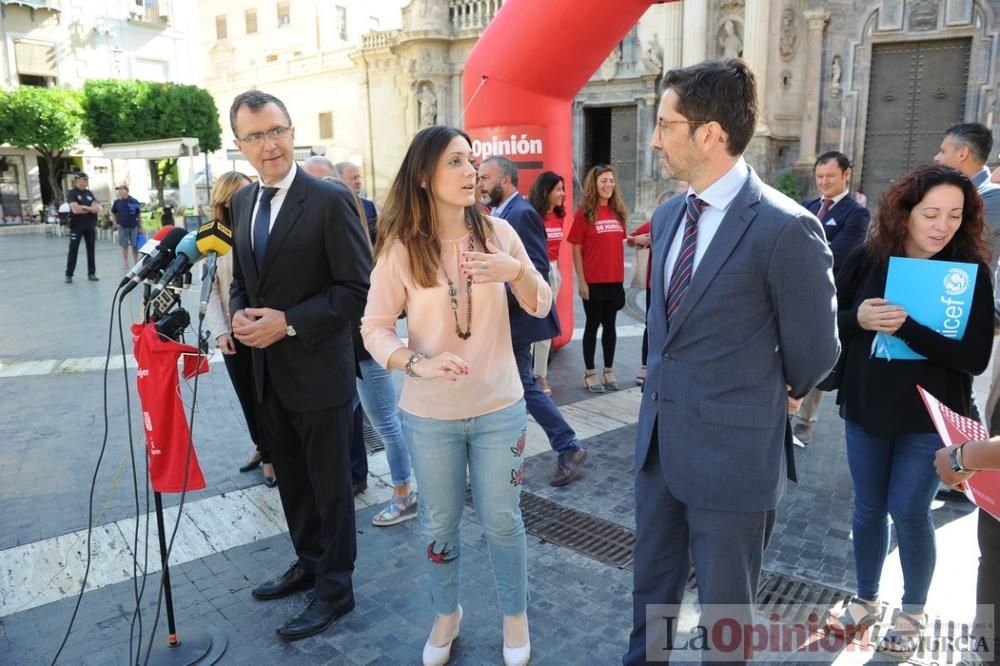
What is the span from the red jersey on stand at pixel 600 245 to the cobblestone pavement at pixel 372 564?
155cm

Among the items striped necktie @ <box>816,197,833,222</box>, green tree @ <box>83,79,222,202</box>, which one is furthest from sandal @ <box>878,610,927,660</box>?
green tree @ <box>83,79,222,202</box>

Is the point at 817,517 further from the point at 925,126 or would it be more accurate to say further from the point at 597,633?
the point at 925,126

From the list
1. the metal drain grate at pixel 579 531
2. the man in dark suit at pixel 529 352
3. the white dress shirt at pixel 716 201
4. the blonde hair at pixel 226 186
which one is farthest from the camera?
the blonde hair at pixel 226 186

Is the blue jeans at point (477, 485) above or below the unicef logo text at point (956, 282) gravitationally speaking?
below

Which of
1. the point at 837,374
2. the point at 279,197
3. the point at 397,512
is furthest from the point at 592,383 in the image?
the point at 279,197

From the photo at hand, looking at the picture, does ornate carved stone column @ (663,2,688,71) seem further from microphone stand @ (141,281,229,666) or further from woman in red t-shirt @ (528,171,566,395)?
microphone stand @ (141,281,229,666)

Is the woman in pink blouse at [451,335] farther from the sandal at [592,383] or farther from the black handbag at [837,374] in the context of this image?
the sandal at [592,383]

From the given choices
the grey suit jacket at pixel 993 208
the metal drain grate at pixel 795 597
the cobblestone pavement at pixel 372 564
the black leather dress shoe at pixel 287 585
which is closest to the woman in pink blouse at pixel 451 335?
the cobblestone pavement at pixel 372 564

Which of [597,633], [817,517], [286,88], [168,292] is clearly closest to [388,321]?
[168,292]

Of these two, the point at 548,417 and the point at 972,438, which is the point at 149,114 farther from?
the point at 972,438

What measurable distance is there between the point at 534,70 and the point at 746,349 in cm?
529

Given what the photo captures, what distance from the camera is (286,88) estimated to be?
32750 millimetres

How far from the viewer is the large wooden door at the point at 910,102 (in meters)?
14.9

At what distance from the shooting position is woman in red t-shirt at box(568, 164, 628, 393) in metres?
6.27
